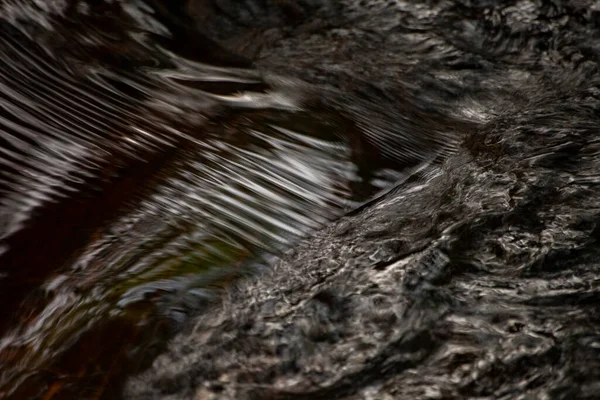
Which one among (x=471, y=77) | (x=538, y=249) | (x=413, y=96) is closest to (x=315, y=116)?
(x=413, y=96)

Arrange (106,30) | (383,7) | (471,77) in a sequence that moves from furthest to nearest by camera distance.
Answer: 1. (383,7)
2. (471,77)
3. (106,30)

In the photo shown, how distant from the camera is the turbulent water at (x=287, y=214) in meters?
1.89

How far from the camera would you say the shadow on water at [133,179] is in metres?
2.01

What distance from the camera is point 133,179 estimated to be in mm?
2598

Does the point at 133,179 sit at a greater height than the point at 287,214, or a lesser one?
greater

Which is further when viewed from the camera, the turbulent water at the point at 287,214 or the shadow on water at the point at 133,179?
the shadow on water at the point at 133,179

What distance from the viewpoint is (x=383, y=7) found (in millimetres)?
4531

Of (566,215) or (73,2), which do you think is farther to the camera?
(73,2)

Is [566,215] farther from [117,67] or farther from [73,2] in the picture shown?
[73,2]

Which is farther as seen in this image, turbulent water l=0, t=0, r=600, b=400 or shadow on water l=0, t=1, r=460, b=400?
shadow on water l=0, t=1, r=460, b=400

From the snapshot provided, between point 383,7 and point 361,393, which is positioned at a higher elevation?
point 383,7

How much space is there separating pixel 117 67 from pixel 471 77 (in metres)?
1.76

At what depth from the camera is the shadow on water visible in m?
2.01

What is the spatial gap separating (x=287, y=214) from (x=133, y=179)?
0.53 metres
